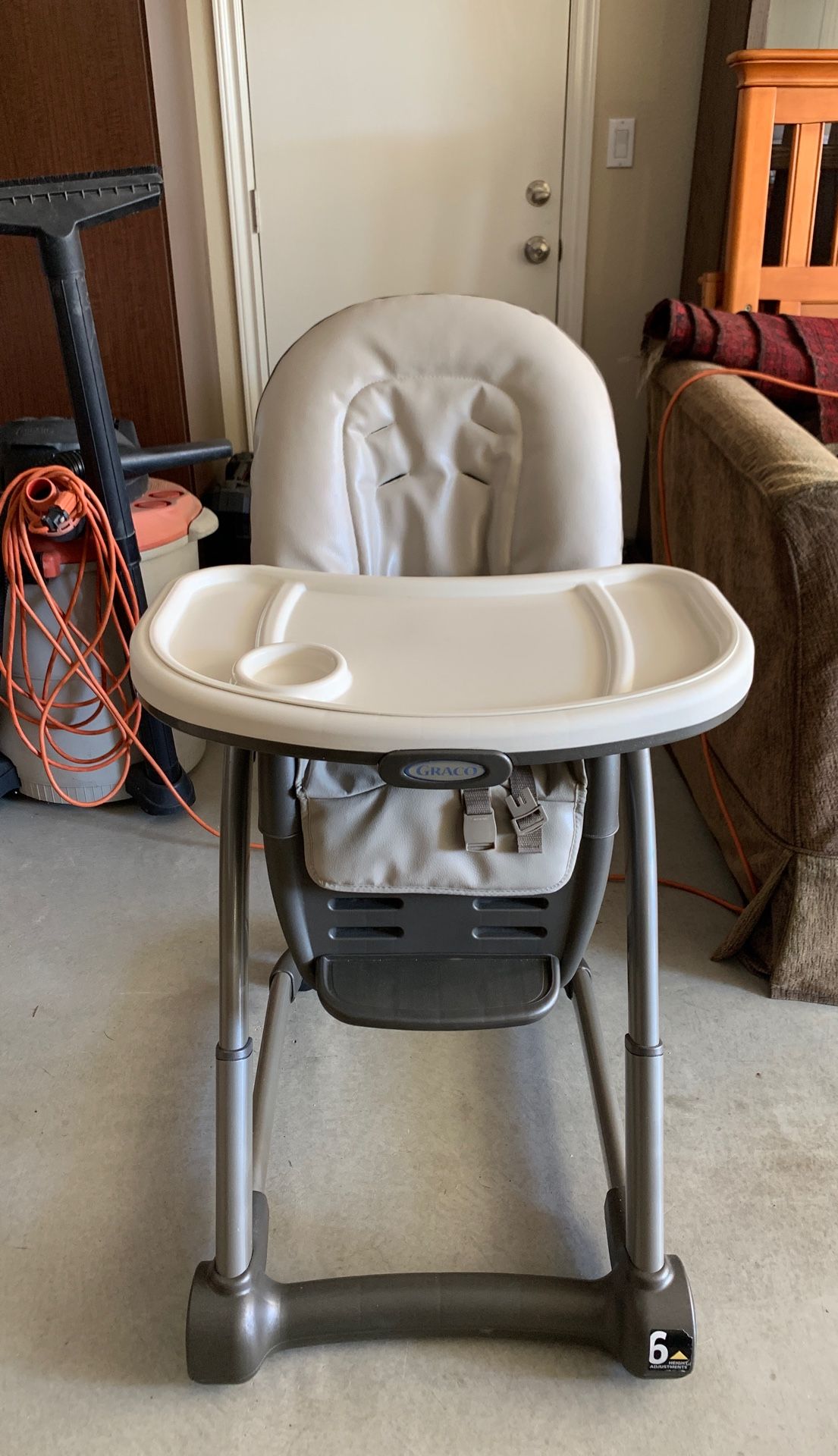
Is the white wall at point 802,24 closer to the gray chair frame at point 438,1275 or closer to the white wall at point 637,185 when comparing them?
the white wall at point 637,185

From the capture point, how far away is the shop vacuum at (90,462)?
4.81 ft

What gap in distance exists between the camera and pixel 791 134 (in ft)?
6.70

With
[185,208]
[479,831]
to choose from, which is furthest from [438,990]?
[185,208]

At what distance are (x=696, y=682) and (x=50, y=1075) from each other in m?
1.05

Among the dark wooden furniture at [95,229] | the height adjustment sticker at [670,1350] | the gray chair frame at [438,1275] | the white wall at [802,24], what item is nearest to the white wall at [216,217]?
the dark wooden furniture at [95,229]

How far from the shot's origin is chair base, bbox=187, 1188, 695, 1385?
98 centimetres

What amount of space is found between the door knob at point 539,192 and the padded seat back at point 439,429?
1.69m

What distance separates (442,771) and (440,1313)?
2.00 feet

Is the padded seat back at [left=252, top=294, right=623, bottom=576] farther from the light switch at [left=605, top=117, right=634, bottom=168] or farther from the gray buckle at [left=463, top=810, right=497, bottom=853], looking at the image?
the light switch at [left=605, top=117, right=634, bottom=168]

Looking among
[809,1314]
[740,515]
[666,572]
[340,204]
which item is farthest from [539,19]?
[809,1314]

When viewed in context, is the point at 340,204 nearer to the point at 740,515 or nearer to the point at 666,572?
the point at 740,515

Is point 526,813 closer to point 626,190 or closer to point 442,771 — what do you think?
point 442,771

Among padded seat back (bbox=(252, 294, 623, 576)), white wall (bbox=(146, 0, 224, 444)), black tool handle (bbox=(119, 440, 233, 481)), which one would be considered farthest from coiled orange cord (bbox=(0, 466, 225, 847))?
white wall (bbox=(146, 0, 224, 444))

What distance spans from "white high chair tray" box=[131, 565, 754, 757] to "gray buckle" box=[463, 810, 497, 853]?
16 cm
